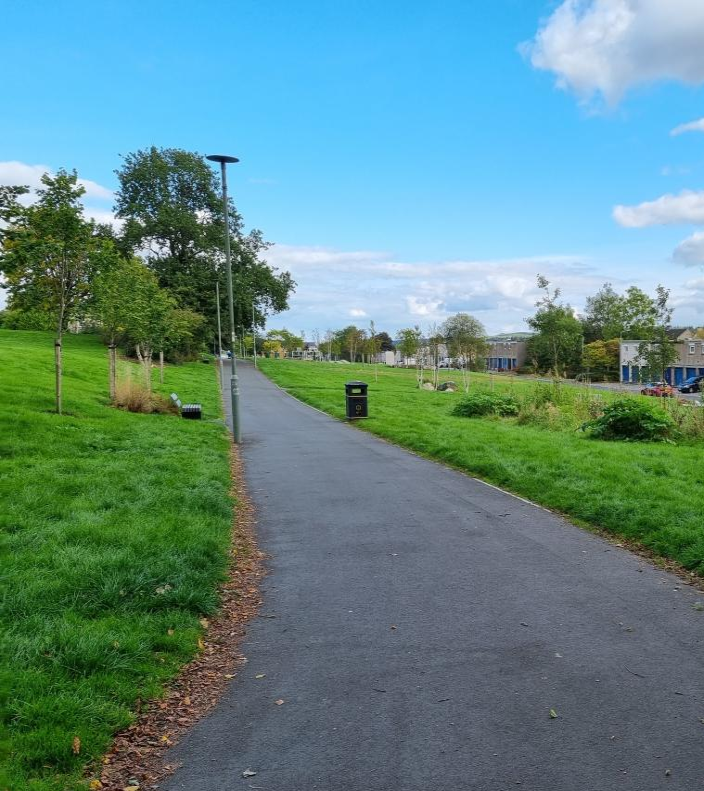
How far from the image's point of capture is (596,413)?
1797cm

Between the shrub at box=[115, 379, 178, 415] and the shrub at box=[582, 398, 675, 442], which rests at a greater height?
the shrub at box=[115, 379, 178, 415]

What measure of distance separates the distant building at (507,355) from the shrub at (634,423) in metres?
80.3

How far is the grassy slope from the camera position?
23.8 feet

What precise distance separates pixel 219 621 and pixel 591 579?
348 centimetres

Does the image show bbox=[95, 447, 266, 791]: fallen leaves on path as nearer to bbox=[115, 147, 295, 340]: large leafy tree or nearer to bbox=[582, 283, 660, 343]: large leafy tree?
bbox=[115, 147, 295, 340]: large leafy tree

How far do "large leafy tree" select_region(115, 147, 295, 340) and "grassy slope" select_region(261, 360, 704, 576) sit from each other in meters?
35.3

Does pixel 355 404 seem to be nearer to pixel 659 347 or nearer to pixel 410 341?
pixel 659 347

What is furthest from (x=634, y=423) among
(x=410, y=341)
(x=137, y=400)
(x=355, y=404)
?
(x=410, y=341)

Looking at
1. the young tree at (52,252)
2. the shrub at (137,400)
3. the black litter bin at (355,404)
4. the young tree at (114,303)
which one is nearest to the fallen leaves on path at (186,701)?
the young tree at (52,252)

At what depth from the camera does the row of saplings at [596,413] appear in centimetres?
1429

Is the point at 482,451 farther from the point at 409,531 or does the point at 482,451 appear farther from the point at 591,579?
the point at 591,579

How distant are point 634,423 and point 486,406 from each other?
22.9 ft

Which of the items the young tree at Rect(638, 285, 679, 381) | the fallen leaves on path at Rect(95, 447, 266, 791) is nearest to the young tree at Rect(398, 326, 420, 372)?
the young tree at Rect(638, 285, 679, 381)

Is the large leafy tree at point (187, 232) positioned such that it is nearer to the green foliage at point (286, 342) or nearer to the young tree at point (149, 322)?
the young tree at point (149, 322)
